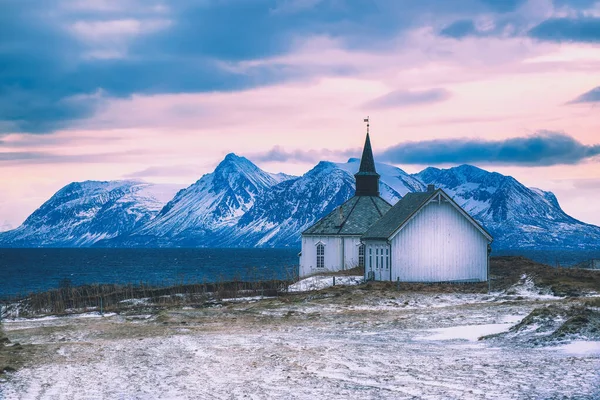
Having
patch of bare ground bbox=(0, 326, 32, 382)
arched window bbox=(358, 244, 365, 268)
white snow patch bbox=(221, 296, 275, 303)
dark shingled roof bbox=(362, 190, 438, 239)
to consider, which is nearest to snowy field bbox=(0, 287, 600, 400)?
patch of bare ground bbox=(0, 326, 32, 382)

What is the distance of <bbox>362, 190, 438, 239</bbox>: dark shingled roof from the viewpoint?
58.8 metres

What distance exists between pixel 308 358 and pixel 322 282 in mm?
34822

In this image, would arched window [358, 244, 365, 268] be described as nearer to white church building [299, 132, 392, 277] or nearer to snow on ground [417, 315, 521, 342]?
white church building [299, 132, 392, 277]

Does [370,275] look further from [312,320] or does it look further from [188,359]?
[188,359]

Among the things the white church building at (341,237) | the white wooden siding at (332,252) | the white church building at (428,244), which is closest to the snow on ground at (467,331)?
the white church building at (428,244)

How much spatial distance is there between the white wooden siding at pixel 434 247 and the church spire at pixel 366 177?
18.7m

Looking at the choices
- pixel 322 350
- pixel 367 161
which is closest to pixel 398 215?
pixel 367 161

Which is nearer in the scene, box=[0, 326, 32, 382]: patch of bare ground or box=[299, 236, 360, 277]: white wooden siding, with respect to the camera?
box=[0, 326, 32, 382]: patch of bare ground

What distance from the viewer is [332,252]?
72.4 meters

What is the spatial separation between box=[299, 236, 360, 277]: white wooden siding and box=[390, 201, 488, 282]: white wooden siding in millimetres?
12158

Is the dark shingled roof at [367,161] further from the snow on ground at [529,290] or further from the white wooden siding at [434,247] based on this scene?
the snow on ground at [529,290]

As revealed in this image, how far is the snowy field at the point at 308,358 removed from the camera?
20.5 meters

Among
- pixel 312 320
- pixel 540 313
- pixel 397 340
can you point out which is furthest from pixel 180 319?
pixel 540 313

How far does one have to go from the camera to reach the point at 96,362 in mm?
27578
